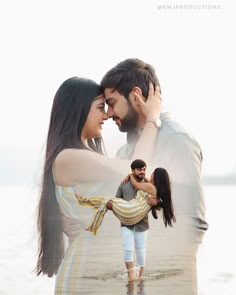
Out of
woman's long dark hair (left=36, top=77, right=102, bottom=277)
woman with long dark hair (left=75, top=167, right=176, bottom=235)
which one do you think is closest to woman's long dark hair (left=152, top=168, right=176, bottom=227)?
woman with long dark hair (left=75, top=167, right=176, bottom=235)

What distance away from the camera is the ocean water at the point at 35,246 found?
2.16 metres

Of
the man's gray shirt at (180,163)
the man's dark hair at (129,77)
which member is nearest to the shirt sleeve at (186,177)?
the man's gray shirt at (180,163)

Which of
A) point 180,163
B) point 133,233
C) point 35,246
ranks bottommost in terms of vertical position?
point 35,246

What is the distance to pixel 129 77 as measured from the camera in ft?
6.50

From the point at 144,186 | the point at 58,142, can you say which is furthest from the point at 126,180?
the point at 58,142

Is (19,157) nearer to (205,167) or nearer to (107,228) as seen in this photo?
(107,228)

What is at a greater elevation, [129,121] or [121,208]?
[129,121]

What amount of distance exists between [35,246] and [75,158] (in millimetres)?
470

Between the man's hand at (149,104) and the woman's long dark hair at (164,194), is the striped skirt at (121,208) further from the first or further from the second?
the man's hand at (149,104)

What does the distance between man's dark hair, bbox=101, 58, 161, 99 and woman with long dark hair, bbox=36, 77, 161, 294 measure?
3 cm

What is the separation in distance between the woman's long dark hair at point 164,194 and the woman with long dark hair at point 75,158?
0.09m

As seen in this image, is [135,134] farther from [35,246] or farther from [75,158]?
[35,246]

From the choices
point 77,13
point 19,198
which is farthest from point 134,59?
point 19,198

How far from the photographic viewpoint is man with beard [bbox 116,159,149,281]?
6.29 ft
